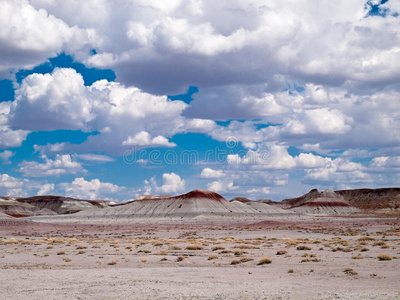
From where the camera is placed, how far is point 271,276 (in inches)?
826

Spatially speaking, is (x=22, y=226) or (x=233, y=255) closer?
(x=233, y=255)

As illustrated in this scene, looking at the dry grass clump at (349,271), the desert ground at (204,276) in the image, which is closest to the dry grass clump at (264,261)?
the desert ground at (204,276)

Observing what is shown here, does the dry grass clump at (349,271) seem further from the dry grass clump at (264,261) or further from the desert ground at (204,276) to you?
the dry grass clump at (264,261)

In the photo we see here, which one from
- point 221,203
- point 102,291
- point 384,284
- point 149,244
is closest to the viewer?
point 102,291

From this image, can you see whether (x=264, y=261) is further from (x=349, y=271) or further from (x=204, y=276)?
(x=204, y=276)

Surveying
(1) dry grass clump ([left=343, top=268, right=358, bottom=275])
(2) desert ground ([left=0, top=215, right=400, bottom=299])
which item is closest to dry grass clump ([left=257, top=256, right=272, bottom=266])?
(2) desert ground ([left=0, top=215, right=400, bottom=299])

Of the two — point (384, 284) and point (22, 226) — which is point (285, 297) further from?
point (22, 226)

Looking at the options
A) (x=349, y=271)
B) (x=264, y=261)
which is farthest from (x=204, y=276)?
(x=349, y=271)

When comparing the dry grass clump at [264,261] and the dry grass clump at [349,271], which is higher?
the dry grass clump at [264,261]

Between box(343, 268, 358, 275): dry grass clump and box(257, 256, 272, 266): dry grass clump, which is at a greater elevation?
box(257, 256, 272, 266): dry grass clump

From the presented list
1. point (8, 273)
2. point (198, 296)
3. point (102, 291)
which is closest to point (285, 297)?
point (198, 296)

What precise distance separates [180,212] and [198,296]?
5617 inches

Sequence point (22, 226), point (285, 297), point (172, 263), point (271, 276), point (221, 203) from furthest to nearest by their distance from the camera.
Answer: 1. point (221, 203)
2. point (22, 226)
3. point (172, 263)
4. point (271, 276)
5. point (285, 297)

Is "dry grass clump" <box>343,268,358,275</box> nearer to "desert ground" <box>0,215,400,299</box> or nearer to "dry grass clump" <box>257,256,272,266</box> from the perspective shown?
"desert ground" <box>0,215,400,299</box>
